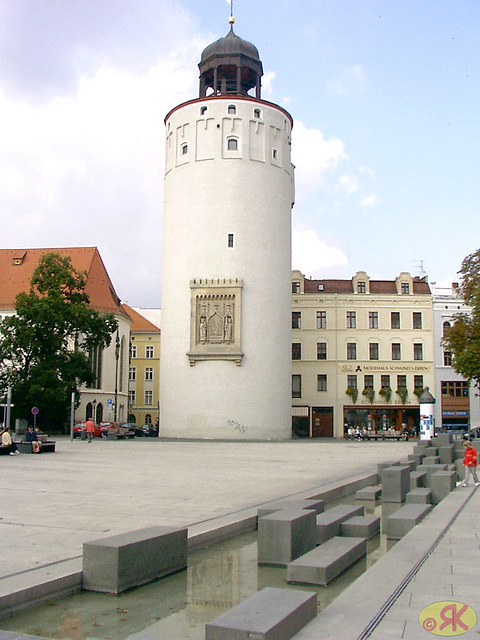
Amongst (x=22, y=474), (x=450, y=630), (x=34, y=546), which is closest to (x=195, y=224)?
(x=22, y=474)

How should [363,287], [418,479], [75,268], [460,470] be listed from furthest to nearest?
[75,268], [363,287], [460,470], [418,479]

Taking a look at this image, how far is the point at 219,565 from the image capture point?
7809 mm

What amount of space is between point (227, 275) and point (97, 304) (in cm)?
2097

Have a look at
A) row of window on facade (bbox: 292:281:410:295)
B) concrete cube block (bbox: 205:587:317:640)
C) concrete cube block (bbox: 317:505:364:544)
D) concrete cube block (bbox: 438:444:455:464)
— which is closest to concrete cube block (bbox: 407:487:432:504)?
concrete cube block (bbox: 317:505:364:544)

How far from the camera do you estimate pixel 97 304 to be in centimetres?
6312

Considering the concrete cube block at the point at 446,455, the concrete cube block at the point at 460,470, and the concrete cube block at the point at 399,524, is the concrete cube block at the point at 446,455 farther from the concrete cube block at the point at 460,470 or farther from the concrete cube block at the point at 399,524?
the concrete cube block at the point at 399,524

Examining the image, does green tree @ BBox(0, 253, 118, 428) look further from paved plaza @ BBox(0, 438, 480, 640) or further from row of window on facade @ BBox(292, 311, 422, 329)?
paved plaza @ BBox(0, 438, 480, 640)

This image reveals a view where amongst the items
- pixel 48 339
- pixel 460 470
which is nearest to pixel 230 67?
pixel 48 339

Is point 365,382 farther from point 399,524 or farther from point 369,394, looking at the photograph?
point 399,524

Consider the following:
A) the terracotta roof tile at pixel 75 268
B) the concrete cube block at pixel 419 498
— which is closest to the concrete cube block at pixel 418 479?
the concrete cube block at pixel 419 498

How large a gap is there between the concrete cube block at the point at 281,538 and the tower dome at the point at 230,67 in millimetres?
44145

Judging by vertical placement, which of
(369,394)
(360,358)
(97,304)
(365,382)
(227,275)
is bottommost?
(369,394)

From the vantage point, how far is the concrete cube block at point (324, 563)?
22.2ft

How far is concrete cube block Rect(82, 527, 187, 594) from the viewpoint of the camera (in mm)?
6348
